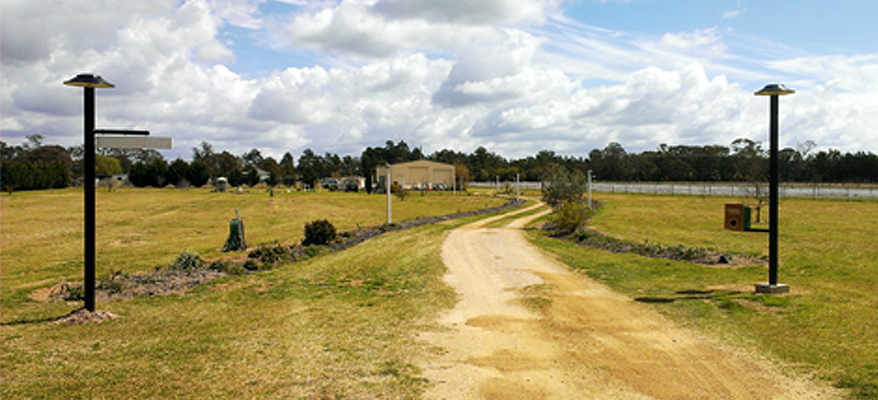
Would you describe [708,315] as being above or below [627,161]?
below

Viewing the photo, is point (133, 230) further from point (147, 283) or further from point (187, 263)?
point (147, 283)

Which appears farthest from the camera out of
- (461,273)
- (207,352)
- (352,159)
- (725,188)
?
(352,159)

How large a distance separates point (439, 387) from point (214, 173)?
102926 mm

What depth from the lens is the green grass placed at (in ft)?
22.4

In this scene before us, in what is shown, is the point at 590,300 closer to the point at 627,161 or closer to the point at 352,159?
the point at 627,161

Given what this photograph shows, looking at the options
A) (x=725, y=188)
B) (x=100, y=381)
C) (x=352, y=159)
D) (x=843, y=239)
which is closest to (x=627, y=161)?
(x=725, y=188)

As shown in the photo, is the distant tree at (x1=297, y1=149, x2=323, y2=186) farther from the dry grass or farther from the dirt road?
the dirt road

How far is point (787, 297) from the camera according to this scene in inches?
389

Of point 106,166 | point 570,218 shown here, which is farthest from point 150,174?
point 570,218

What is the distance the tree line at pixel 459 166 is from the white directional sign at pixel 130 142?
47.5 m

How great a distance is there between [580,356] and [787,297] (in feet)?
17.0

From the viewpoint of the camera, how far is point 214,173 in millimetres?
100688

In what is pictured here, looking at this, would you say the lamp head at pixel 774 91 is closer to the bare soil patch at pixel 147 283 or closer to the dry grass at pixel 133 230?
the bare soil patch at pixel 147 283

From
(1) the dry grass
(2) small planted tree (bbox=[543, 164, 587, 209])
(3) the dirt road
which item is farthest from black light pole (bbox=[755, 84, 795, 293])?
(2) small planted tree (bbox=[543, 164, 587, 209])
